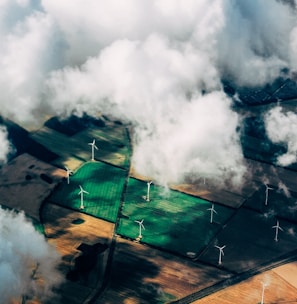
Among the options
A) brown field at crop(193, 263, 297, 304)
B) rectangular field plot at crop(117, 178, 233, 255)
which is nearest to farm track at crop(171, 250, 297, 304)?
brown field at crop(193, 263, 297, 304)

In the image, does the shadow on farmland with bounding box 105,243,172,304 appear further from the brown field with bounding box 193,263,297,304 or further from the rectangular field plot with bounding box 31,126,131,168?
the rectangular field plot with bounding box 31,126,131,168

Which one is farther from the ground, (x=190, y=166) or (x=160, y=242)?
(x=190, y=166)

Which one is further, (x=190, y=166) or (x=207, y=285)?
(x=190, y=166)

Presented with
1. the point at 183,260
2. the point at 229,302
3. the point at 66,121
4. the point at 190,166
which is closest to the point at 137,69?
the point at 66,121

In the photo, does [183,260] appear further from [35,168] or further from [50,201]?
[35,168]

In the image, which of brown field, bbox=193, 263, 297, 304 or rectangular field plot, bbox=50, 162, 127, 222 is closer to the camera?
brown field, bbox=193, 263, 297, 304

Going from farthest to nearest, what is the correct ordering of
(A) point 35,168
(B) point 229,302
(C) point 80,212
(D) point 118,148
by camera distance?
(D) point 118,148
(A) point 35,168
(C) point 80,212
(B) point 229,302

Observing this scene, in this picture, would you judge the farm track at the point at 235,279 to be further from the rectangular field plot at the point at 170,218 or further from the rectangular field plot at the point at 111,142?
the rectangular field plot at the point at 111,142
